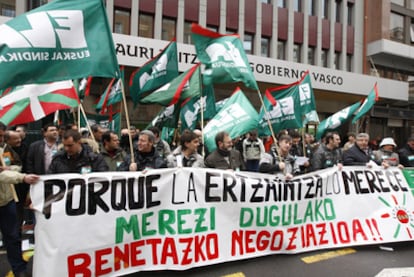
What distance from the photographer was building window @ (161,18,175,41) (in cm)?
1652

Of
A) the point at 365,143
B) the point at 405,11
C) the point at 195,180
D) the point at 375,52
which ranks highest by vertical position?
the point at 405,11

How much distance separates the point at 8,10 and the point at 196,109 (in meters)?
10.4

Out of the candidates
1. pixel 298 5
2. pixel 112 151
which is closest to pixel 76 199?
pixel 112 151

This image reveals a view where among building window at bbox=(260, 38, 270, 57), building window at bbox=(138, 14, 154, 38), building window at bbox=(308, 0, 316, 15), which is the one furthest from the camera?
building window at bbox=(308, 0, 316, 15)

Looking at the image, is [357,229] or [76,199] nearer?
[76,199]

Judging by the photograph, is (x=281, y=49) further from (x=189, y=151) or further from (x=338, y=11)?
(x=189, y=151)

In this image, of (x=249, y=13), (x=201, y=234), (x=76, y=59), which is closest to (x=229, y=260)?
(x=201, y=234)

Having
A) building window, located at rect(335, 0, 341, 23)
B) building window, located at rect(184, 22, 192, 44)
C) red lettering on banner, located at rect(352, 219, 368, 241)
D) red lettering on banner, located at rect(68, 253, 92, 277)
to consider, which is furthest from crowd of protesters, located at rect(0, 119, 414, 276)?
building window, located at rect(335, 0, 341, 23)

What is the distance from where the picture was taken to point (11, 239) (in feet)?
11.0

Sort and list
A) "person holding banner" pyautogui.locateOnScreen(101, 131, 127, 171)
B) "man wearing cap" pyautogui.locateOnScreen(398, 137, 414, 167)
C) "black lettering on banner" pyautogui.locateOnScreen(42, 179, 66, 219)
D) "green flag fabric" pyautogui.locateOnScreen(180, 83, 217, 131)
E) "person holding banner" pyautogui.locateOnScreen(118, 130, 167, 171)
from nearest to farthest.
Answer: "black lettering on banner" pyautogui.locateOnScreen(42, 179, 66, 219), "person holding banner" pyautogui.locateOnScreen(118, 130, 167, 171), "person holding banner" pyautogui.locateOnScreen(101, 131, 127, 171), "man wearing cap" pyautogui.locateOnScreen(398, 137, 414, 167), "green flag fabric" pyautogui.locateOnScreen(180, 83, 217, 131)

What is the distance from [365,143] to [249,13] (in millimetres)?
14435

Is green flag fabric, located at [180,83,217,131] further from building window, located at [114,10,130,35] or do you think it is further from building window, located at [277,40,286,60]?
building window, located at [277,40,286,60]

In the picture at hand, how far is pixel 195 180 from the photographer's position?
377 cm

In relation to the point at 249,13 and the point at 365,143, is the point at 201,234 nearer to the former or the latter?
the point at 365,143
